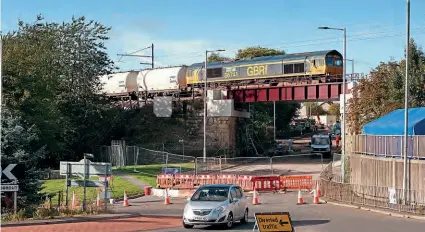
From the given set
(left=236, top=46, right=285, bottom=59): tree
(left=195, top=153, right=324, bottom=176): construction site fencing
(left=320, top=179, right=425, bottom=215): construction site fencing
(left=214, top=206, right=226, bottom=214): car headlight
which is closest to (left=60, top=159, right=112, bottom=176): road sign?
(left=214, top=206, right=226, bottom=214): car headlight

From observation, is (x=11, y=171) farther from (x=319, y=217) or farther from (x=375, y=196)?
(x=375, y=196)

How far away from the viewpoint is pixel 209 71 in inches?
2562

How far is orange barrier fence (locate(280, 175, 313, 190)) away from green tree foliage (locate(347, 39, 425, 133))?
27.4 feet

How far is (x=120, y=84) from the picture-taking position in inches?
2921

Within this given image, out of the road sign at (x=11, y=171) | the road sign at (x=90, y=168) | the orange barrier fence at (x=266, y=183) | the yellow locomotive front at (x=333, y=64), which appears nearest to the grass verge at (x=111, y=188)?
the orange barrier fence at (x=266, y=183)

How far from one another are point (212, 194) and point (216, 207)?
3.89 ft

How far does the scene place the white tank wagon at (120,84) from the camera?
72.8m

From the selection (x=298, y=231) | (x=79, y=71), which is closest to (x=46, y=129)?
(x=79, y=71)

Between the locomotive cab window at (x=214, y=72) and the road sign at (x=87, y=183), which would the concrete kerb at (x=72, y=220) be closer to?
the road sign at (x=87, y=183)

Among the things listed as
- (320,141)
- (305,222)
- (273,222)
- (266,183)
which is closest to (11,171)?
(273,222)

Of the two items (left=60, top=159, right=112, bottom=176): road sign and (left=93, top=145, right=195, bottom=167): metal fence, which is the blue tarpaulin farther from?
(left=93, top=145, right=195, bottom=167): metal fence

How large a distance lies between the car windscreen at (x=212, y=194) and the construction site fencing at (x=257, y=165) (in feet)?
78.1

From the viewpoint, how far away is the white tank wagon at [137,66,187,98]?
67.8 meters

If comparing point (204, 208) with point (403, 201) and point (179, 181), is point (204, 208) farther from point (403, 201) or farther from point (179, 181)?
point (179, 181)
